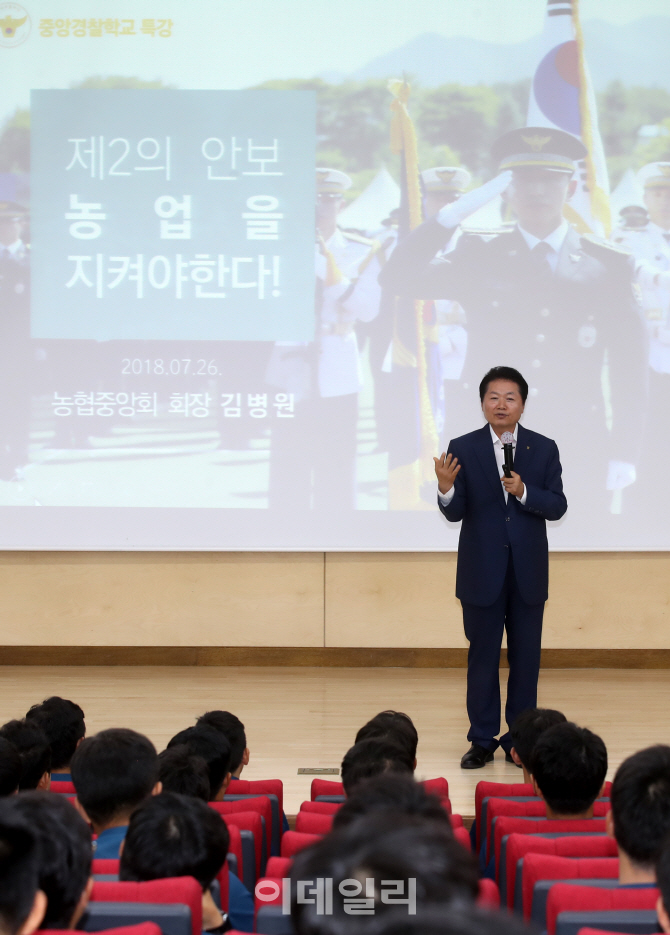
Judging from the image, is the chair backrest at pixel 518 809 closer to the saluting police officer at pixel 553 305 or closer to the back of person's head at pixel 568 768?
the back of person's head at pixel 568 768

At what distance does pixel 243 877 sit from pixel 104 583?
3.36 m

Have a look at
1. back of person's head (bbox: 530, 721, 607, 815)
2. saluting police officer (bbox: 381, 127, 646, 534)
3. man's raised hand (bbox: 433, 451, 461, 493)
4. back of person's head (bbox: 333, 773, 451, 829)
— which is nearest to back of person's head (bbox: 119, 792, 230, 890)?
back of person's head (bbox: 333, 773, 451, 829)

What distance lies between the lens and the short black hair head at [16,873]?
40.4 inches

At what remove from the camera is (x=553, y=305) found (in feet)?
15.4

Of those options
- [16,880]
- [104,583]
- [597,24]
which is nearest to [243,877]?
[16,880]

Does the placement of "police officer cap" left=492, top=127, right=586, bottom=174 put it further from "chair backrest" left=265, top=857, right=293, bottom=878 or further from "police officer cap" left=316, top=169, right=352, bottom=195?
"chair backrest" left=265, top=857, right=293, bottom=878

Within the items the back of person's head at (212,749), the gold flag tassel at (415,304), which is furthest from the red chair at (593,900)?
the gold flag tassel at (415,304)

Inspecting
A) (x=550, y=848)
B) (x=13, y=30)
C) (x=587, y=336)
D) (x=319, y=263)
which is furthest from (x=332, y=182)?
(x=550, y=848)

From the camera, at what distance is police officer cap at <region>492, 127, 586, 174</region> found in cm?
468

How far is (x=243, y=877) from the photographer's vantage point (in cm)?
181

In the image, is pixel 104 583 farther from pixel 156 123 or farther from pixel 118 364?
pixel 156 123

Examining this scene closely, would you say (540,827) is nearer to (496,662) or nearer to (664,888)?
(664,888)

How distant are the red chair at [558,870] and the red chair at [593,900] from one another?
169mm

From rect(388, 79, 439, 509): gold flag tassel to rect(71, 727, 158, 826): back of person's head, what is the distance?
2.97 metres
